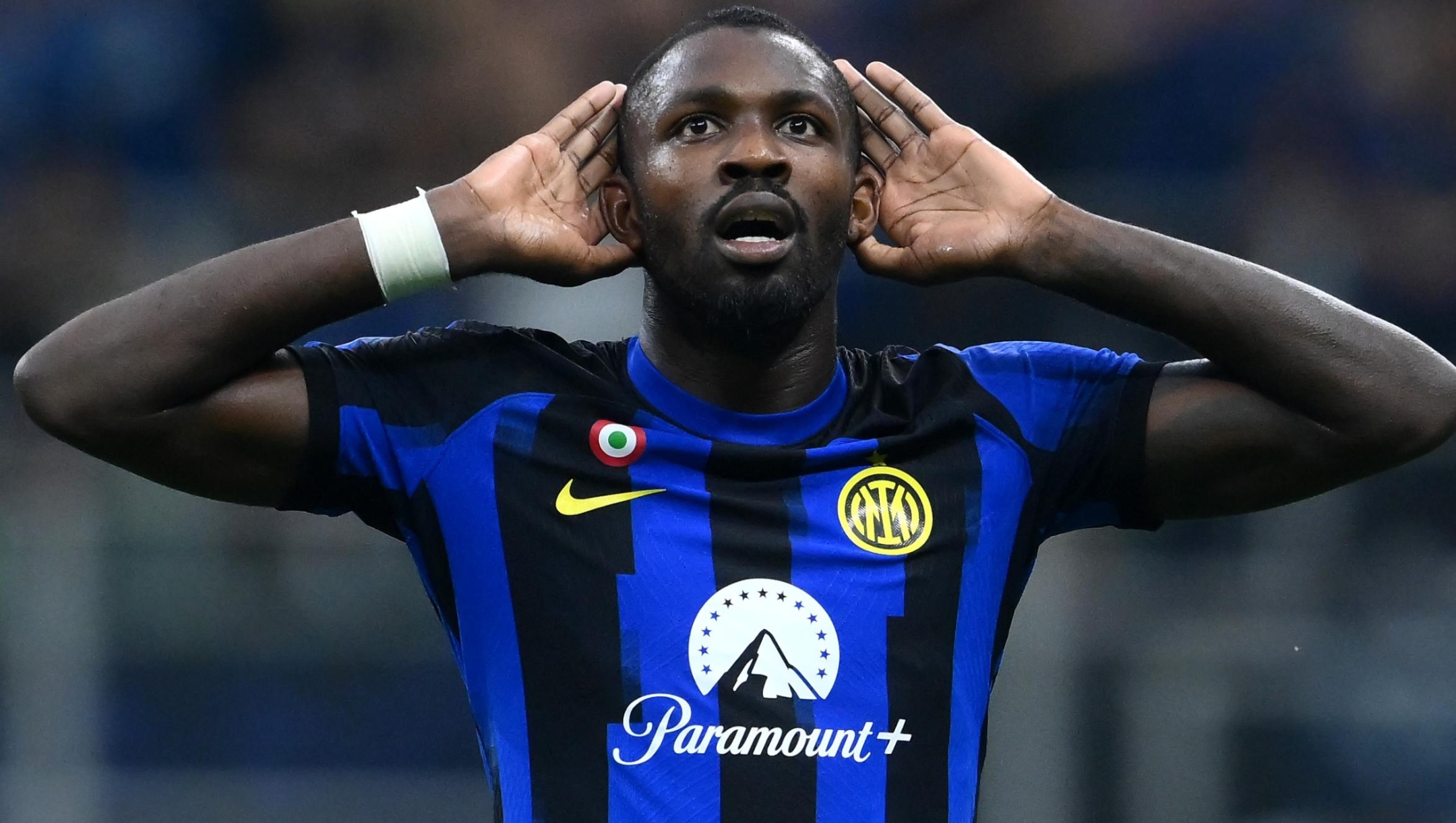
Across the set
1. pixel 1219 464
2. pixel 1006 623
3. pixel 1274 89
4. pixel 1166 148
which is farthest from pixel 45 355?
pixel 1274 89

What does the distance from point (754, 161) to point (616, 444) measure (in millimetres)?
542

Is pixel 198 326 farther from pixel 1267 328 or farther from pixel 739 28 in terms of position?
pixel 1267 328

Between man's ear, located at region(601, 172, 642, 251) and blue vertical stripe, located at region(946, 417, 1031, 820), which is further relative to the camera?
man's ear, located at region(601, 172, 642, 251)

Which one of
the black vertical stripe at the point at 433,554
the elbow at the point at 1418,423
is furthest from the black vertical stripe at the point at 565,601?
the elbow at the point at 1418,423

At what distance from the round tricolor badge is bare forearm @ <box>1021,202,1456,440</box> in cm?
76

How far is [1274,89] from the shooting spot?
6371 mm

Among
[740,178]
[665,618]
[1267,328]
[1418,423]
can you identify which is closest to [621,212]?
[740,178]

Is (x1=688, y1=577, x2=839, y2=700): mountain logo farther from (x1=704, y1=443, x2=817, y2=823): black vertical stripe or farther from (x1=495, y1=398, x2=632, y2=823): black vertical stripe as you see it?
(x1=495, y1=398, x2=632, y2=823): black vertical stripe

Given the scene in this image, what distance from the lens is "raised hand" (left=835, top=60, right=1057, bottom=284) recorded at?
2.92 m

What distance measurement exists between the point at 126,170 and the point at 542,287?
179 cm

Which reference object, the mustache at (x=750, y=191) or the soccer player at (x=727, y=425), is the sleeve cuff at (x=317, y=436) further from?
the mustache at (x=750, y=191)

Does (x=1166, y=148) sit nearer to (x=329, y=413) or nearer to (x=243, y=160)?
(x=243, y=160)

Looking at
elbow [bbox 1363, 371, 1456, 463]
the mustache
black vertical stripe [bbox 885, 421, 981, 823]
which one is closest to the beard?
the mustache

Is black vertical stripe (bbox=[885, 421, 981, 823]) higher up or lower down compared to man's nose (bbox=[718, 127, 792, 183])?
lower down
